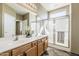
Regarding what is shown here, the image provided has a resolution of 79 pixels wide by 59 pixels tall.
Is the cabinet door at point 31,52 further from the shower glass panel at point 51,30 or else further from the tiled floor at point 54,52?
the shower glass panel at point 51,30

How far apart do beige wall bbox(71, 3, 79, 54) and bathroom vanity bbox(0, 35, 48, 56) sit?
1.58ft

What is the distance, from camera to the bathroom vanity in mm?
1229

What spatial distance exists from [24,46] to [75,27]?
92 centimetres

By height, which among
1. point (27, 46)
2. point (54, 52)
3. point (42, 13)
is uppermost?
point (42, 13)

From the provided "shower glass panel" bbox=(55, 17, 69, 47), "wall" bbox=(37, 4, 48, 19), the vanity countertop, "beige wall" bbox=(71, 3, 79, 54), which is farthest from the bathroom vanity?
"beige wall" bbox=(71, 3, 79, 54)

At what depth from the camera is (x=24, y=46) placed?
1.46 m

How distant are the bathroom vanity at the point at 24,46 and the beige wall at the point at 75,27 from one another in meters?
0.48

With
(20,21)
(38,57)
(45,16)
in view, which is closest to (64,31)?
(45,16)

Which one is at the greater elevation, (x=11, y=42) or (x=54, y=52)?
(x=11, y=42)

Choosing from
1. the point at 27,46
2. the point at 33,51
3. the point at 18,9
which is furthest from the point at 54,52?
the point at 18,9

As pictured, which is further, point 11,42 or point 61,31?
point 61,31

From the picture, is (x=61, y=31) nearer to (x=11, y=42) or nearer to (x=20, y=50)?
(x=20, y=50)

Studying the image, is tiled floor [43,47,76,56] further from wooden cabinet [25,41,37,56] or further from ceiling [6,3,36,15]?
ceiling [6,3,36,15]

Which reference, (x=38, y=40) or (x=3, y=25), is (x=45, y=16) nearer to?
(x=38, y=40)
